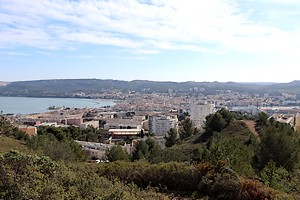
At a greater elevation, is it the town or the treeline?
the treeline

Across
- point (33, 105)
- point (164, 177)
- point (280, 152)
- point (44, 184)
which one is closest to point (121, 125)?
point (280, 152)

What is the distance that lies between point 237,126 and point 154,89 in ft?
414

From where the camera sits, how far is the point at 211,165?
6.03 metres

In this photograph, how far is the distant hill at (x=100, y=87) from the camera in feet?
424

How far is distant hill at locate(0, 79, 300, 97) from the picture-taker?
424 feet

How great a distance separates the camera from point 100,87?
480 feet

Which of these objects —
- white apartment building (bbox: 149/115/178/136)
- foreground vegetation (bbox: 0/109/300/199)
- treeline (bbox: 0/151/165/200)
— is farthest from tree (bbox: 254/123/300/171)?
white apartment building (bbox: 149/115/178/136)

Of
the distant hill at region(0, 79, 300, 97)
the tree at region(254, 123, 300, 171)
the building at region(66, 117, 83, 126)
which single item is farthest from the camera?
the distant hill at region(0, 79, 300, 97)

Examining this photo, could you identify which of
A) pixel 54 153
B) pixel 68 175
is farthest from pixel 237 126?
pixel 68 175

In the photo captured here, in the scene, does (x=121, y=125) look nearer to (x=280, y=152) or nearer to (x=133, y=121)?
(x=133, y=121)

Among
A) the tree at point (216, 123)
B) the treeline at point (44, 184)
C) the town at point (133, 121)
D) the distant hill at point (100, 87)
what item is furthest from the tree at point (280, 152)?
the distant hill at point (100, 87)

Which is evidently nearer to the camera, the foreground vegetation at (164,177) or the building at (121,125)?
the foreground vegetation at (164,177)

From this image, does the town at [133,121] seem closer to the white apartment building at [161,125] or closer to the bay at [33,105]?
the white apartment building at [161,125]

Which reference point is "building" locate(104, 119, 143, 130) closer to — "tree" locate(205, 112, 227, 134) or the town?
the town
